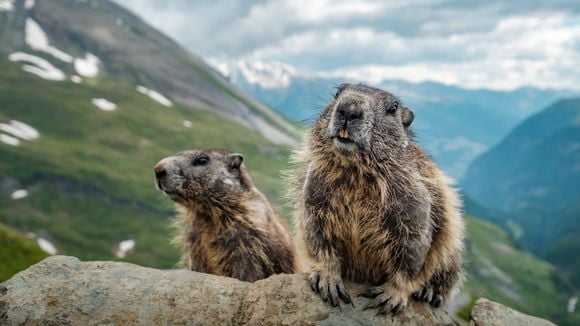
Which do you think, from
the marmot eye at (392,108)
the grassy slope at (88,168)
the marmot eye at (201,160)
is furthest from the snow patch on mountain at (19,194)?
the marmot eye at (392,108)

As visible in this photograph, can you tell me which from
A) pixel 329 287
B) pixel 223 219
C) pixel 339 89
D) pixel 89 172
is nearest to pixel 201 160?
pixel 223 219

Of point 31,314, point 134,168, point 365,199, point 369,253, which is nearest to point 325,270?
point 369,253

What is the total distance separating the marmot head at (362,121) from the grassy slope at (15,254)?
39995 mm

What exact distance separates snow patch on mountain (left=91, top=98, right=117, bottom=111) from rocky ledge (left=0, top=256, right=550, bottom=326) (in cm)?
19263

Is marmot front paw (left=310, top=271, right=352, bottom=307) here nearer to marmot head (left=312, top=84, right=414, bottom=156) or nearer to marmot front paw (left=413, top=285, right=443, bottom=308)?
marmot front paw (left=413, top=285, right=443, bottom=308)

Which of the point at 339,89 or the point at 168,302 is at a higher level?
the point at 339,89

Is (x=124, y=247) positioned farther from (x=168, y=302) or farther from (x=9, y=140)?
(x=168, y=302)

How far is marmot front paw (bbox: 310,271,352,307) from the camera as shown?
8.22 metres

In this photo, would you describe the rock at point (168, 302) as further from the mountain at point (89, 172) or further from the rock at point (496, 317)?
the mountain at point (89, 172)

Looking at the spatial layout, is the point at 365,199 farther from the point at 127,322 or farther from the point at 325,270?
the point at 127,322

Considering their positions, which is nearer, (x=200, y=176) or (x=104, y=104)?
(x=200, y=176)

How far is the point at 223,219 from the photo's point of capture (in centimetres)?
1188

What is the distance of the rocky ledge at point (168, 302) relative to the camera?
27.3 feet

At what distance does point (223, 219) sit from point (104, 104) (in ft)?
643
